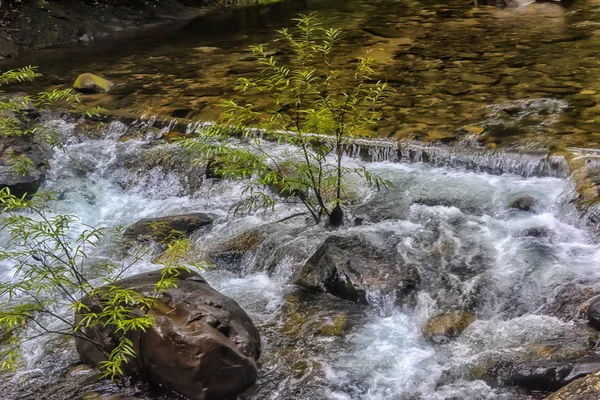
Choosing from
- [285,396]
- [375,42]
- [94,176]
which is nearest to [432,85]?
[375,42]

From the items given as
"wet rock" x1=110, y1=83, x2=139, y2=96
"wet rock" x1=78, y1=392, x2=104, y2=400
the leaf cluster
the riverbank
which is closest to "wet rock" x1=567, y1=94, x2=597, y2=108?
the leaf cluster

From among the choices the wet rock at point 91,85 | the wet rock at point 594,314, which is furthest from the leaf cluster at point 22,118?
the wet rock at point 594,314

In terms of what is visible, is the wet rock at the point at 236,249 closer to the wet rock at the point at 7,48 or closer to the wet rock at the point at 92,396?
the wet rock at the point at 92,396

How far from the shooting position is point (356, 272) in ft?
16.7

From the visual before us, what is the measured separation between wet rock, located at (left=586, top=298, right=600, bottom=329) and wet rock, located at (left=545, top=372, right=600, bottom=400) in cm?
121

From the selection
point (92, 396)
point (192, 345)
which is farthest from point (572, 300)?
point (92, 396)

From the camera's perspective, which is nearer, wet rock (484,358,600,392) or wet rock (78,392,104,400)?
wet rock (484,358,600,392)

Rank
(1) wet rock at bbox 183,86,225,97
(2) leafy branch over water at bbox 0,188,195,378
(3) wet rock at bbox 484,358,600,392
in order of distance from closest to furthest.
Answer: (3) wet rock at bbox 484,358,600,392
(2) leafy branch over water at bbox 0,188,195,378
(1) wet rock at bbox 183,86,225,97

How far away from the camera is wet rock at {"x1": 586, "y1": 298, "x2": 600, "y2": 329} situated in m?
4.15

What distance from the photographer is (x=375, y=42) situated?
11.1 metres

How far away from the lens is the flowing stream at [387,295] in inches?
162

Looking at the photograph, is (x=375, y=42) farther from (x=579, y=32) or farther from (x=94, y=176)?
(x=94, y=176)

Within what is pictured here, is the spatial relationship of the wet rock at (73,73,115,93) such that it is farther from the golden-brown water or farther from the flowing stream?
the flowing stream

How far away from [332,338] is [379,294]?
1.96 feet
